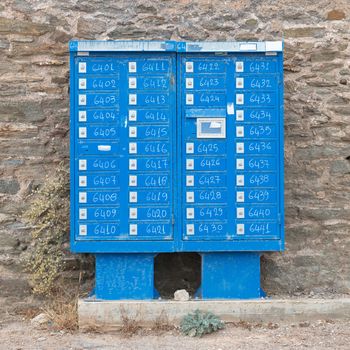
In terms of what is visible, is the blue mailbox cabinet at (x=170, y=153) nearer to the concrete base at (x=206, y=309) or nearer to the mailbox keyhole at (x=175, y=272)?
the concrete base at (x=206, y=309)

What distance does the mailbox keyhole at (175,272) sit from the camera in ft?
18.1

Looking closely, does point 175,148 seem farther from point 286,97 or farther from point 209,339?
point 209,339

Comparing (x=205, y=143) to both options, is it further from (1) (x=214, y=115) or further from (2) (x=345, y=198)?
(2) (x=345, y=198)

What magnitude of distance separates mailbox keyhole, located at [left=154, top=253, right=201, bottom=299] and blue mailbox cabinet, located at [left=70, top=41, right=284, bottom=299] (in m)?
0.45

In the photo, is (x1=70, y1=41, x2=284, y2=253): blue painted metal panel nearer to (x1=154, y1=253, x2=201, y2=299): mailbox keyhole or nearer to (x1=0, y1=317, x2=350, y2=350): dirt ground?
(x1=154, y1=253, x2=201, y2=299): mailbox keyhole

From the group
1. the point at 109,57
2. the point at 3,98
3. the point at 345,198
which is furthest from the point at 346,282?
the point at 3,98

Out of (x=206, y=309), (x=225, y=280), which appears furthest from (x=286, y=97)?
(x=206, y=309)

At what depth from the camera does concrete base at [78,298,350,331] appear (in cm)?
496

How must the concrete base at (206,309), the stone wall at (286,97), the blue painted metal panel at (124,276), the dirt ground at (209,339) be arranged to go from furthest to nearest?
the stone wall at (286,97) < the blue painted metal panel at (124,276) < the concrete base at (206,309) < the dirt ground at (209,339)

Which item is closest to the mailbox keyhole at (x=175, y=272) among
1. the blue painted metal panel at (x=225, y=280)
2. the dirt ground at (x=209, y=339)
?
the blue painted metal panel at (x=225, y=280)

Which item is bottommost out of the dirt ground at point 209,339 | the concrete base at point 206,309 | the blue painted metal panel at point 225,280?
the dirt ground at point 209,339

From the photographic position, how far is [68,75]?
18.0 ft

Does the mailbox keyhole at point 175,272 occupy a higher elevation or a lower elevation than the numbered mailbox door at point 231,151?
lower

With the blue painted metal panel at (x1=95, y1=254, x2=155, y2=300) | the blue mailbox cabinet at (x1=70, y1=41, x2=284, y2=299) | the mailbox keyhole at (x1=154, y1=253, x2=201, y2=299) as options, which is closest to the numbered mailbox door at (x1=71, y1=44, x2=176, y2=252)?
the blue mailbox cabinet at (x1=70, y1=41, x2=284, y2=299)
